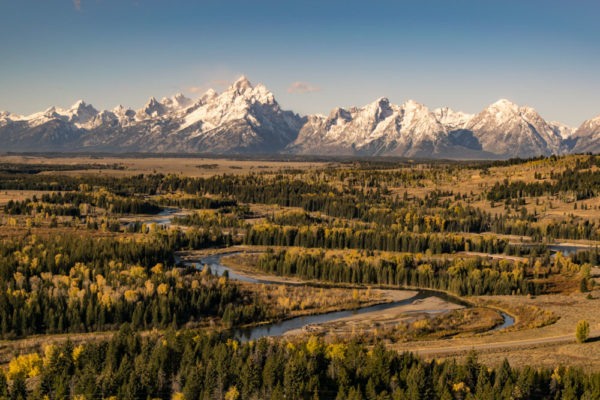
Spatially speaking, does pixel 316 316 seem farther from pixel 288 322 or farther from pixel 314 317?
pixel 288 322

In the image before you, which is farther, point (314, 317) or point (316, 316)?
point (316, 316)

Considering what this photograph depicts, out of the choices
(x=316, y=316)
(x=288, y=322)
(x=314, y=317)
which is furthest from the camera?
(x=316, y=316)

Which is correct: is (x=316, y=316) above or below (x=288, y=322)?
below

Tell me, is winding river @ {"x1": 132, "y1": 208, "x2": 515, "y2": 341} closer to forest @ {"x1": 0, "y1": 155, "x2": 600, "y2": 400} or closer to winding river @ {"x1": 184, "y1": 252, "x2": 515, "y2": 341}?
winding river @ {"x1": 184, "y1": 252, "x2": 515, "y2": 341}

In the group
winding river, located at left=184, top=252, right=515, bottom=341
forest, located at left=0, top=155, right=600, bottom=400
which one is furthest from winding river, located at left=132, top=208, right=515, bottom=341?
forest, located at left=0, top=155, right=600, bottom=400

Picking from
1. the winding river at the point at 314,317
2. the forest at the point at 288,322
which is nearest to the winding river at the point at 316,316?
the winding river at the point at 314,317

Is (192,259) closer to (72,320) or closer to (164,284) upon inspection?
(164,284)

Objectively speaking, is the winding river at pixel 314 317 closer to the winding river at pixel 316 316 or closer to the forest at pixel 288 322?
the winding river at pixel 316 316

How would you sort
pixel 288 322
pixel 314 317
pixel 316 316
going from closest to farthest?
pixel 288 322
pixel 314 317
pixel 316 316

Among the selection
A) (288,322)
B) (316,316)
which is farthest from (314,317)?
(288,322)

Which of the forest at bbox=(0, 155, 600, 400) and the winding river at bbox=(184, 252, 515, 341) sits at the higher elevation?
the forest at bbox=(0, 155, 600, 400)

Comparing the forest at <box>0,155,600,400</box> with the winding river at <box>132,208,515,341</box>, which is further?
the winding river at <box>132,208,515,341</box>
